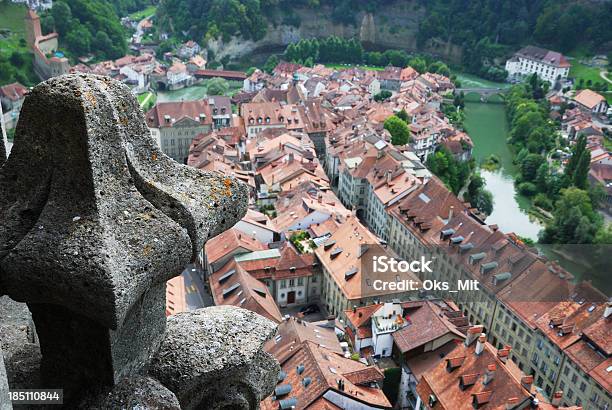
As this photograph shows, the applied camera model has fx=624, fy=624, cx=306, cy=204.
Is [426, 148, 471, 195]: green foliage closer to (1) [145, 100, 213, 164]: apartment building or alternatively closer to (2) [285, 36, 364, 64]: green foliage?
(1) [145, 100, 213, 164]: apartment building

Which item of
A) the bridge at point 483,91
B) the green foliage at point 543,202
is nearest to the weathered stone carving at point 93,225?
the green foliage at point 543,202

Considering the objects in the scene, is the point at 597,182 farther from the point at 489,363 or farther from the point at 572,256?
the point at 489,363

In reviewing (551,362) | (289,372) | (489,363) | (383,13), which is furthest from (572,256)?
(383,13)

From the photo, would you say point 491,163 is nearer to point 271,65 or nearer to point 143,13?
point 271,65

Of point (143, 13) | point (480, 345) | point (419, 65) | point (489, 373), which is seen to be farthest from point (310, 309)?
point (143, 13)

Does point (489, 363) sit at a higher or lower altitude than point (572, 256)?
higher

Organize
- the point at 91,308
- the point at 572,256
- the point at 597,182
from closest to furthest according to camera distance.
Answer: the point at 91,308 → the point at 572,256 → the point at 597,182
